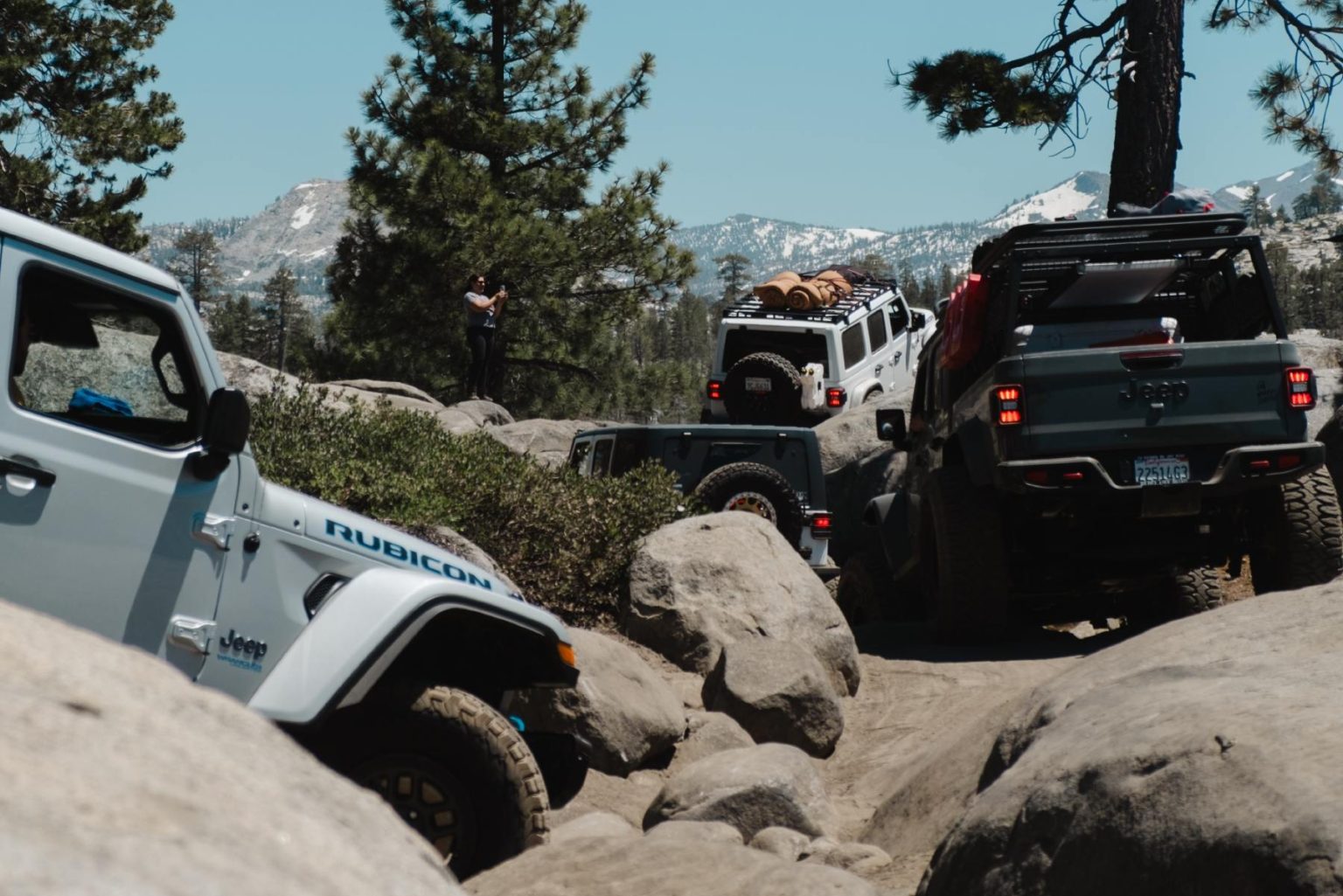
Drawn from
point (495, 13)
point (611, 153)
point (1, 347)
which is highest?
point (495, 13)

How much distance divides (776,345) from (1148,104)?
7.42m

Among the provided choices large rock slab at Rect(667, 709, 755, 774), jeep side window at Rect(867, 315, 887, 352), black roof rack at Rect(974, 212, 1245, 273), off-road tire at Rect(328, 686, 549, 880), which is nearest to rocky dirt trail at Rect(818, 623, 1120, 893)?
large rock slab at Rect(667, 709, 755, 774)

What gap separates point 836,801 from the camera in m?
7.23

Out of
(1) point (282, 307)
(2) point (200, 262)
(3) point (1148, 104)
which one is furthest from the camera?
(1) point (282, 307)

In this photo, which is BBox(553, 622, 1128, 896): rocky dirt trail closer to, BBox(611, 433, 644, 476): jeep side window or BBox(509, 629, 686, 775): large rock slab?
BBox(509, 629, 686, 775): large rock slab

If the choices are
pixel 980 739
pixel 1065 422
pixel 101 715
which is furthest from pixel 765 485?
pixel 101 715

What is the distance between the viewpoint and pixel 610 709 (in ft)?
23.8

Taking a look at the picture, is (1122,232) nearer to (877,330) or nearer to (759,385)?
(759,385)

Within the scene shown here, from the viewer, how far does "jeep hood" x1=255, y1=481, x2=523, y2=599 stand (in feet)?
15.7

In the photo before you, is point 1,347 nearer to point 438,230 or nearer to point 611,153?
point 438,230

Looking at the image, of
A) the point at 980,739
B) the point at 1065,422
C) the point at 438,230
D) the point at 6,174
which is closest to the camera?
the point at 980,739

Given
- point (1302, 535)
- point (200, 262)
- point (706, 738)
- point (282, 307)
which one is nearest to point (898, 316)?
point (1302, 535)

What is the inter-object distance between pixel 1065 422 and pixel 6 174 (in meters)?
15.9

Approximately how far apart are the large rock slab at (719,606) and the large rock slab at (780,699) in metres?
0.93
